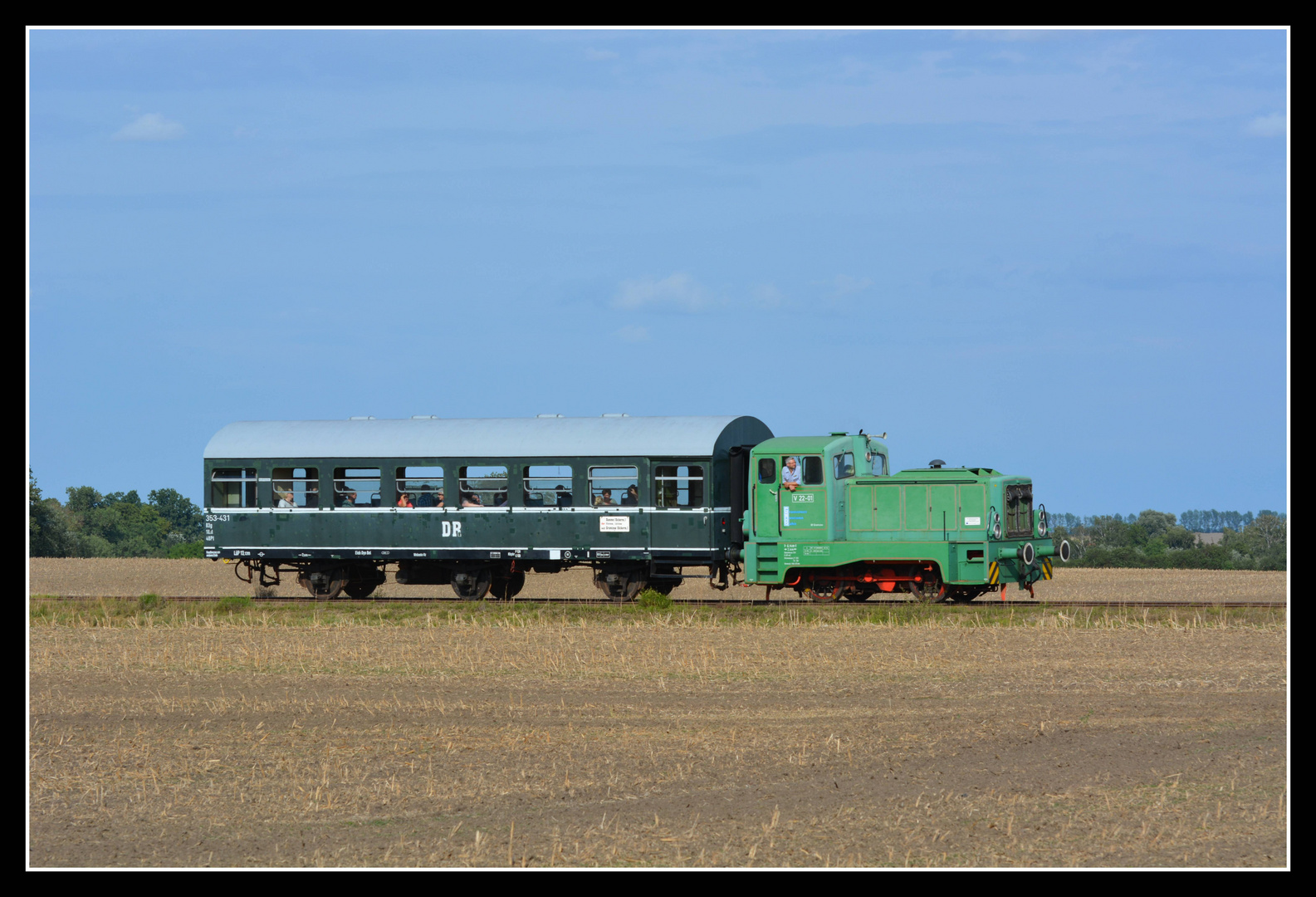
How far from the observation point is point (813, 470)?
2817 cm

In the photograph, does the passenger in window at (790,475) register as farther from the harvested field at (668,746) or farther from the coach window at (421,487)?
the coach window at (421,487)

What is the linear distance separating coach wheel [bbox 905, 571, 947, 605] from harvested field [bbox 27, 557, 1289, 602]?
5.89 metres

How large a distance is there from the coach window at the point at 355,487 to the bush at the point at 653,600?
5.79 m

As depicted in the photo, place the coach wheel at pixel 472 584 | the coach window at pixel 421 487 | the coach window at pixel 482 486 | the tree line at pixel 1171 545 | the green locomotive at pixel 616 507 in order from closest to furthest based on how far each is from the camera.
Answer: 1. the green locomotive at pixel 616 507
2. the coach window at pixel 482 486
3. the coach window at pixel 421 487
4. the coach wheel at pixel 472 584
5. the tree line at pixel 1171 545

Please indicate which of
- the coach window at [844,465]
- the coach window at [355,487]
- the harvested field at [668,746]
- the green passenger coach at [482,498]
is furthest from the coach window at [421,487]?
the coach window at [844,465]

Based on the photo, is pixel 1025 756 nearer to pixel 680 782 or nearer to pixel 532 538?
pixel 680 782

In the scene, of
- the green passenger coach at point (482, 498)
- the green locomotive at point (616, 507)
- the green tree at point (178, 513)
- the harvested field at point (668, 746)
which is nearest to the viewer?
the harvested field at point (668, 746)

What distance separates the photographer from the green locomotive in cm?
2808

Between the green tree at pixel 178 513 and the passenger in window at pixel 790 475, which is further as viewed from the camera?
the green tree at pixel 178 513

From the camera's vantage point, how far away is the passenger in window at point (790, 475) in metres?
28.2

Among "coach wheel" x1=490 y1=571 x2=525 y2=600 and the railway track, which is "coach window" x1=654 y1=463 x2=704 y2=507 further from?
"coach wheel" x1=490 y1=571 x2=525 y2=600

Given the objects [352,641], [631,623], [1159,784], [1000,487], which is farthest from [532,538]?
[1159,784]

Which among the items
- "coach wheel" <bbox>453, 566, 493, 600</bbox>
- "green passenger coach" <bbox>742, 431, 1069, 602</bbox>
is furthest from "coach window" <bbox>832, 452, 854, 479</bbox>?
"coach wheel" <bbox>453, 566, 493, 600</bbox>

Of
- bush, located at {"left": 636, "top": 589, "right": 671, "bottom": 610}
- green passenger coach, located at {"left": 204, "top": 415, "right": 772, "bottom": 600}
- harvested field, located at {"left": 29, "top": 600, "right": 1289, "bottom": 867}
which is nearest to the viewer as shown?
harvested field, located at {"left": 29, "top": 600, "right": 1289, "bottom": 867}
